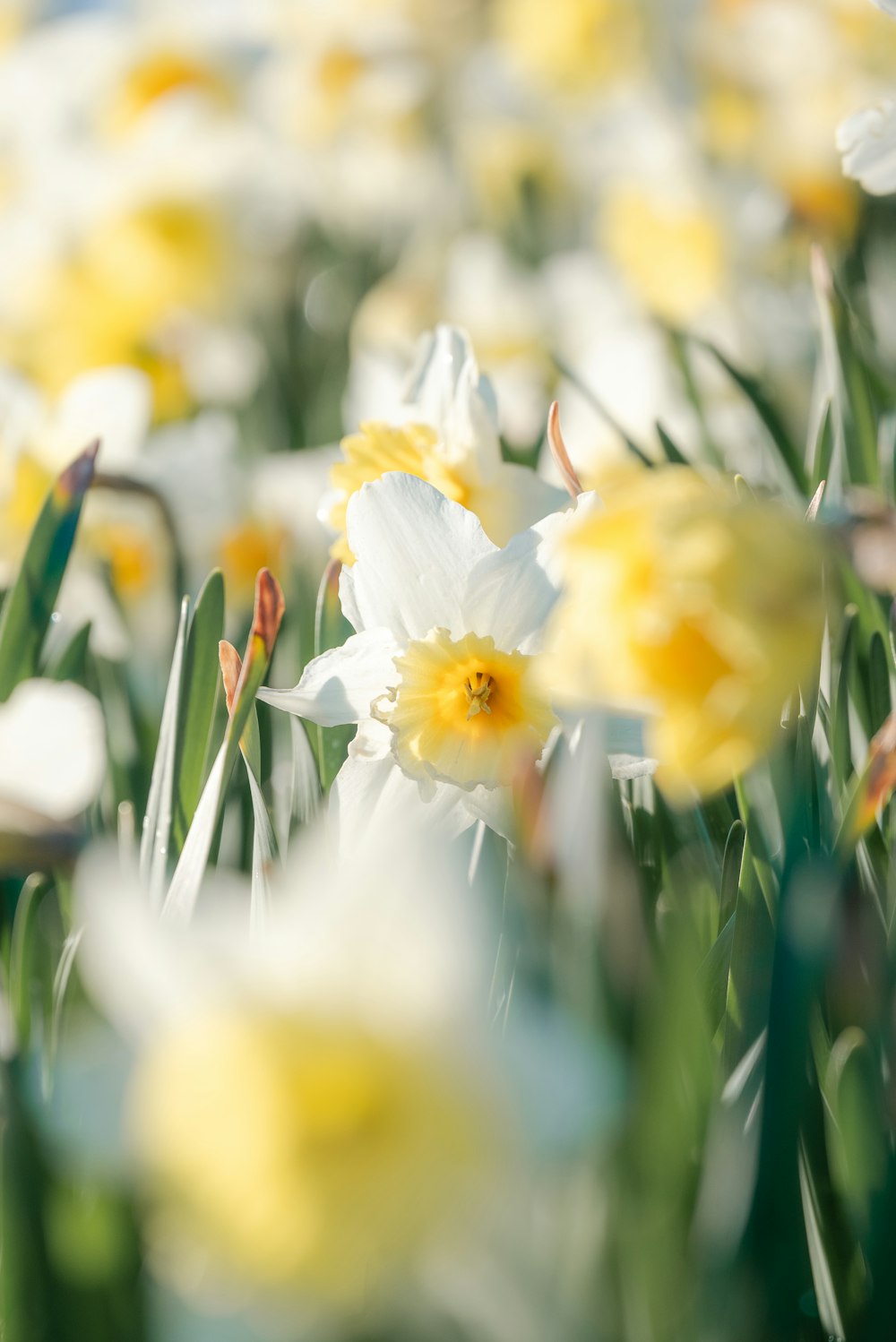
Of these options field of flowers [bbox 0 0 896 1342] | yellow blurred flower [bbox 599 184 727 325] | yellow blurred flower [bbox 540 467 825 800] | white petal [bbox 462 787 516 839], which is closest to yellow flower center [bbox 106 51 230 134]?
yellow blurred flower [bbox 599 184 727 325]

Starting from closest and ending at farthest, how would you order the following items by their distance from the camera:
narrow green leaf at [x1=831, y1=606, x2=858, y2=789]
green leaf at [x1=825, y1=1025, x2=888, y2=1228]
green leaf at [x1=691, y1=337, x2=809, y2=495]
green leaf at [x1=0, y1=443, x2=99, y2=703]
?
green leaf at [x1=825, y1=1025, x2=888, y2=1228], narrow green leaf at [x1=831, y1=606, x2=858, y2=789], green leaf at [x1=0, y1=443, x2=99, y2=703], green leaf at [x1=691, y1=337, x2=809, y2=495]

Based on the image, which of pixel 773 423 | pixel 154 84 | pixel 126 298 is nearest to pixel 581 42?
pixel 154 84

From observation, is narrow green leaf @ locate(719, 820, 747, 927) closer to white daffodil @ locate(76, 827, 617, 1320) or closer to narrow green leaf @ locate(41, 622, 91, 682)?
white daffodil @ locate(76, 827, 617, 1320)

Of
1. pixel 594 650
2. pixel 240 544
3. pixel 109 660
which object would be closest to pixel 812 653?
pixel 594 650

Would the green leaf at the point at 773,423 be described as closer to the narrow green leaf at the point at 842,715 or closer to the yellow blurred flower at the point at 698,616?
the narrow green leaf at the point at 842,715

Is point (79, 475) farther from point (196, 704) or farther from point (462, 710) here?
point (462, 710)

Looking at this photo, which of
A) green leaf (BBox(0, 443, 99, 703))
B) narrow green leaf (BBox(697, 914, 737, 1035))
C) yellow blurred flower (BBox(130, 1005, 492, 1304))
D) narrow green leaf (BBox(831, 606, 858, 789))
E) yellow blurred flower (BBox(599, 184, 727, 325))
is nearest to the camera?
yellow blurred flower (BBox(130, 1005, 492, 1304))
